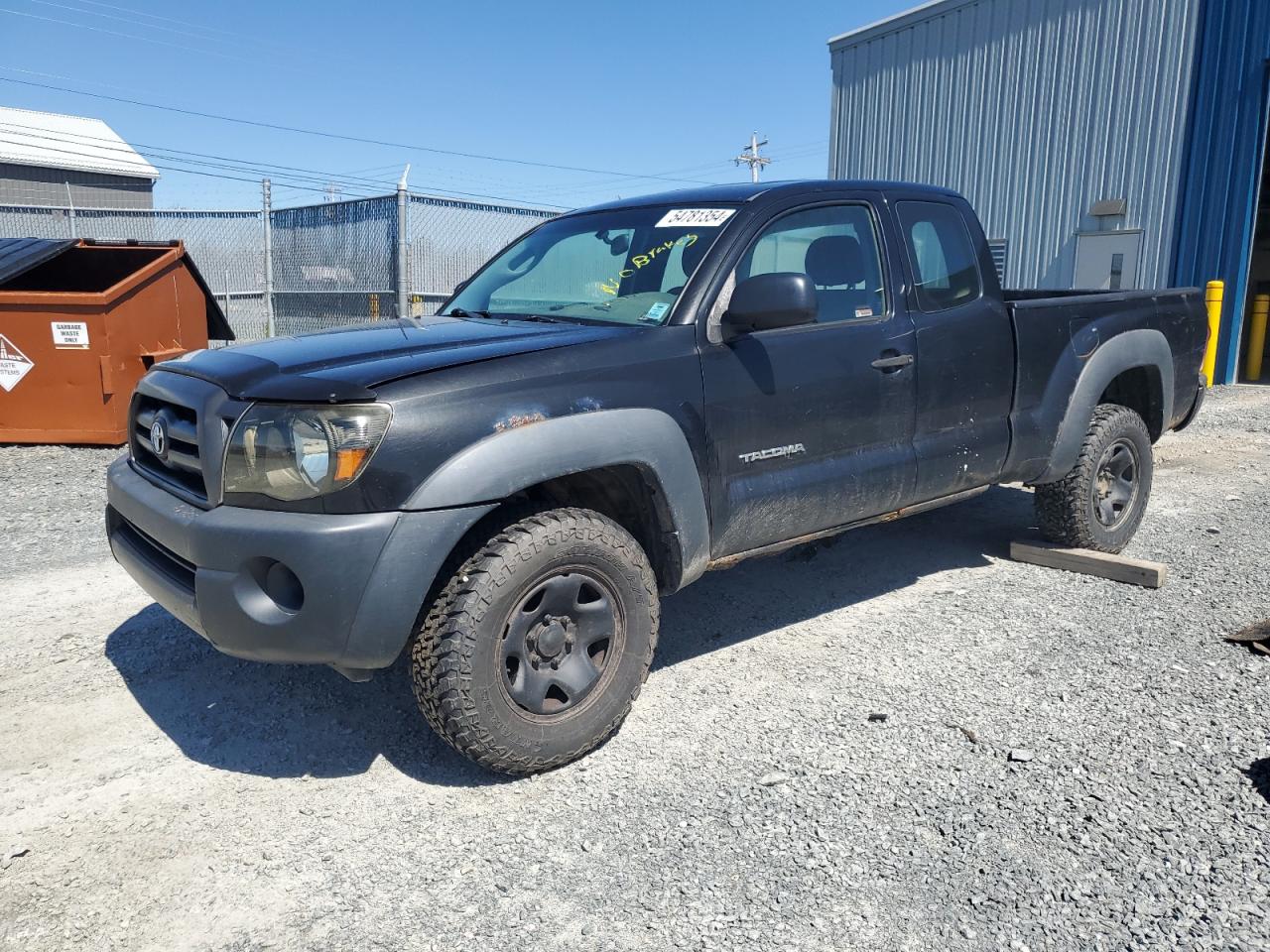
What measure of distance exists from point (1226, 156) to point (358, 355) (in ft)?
42.7

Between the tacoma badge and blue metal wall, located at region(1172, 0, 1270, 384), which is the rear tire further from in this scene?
blue metal wall, located at region(1172, 0, 1270, 384)

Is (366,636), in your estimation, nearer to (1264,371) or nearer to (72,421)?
(72,421)

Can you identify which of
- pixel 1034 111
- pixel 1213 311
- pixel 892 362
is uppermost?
pixel 1034 111

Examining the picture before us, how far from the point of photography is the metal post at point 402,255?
12164 mm

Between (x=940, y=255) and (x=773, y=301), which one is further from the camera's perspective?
(x=940, y=255)

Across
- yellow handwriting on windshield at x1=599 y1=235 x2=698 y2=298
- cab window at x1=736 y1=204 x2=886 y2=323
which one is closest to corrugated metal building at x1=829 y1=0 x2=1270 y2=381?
cab window at x1=736 y1=204 x2=886 y2=323

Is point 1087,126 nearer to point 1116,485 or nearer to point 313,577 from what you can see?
point 1116,485

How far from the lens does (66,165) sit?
30.5m

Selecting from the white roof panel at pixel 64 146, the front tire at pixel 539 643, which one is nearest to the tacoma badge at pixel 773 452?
the front tire at pixel 539 643

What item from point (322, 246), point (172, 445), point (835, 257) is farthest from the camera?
point (322, 246)

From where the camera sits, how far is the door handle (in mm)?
3801

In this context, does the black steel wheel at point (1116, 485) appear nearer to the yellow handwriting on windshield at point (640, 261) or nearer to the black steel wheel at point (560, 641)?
the yellow handwriting on windshield at point (640, 261)

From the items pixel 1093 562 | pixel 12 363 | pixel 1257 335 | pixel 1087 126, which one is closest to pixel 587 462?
pixel 1093 562

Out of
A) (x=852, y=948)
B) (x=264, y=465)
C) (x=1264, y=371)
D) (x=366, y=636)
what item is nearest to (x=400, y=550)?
(x=366, y=636)
